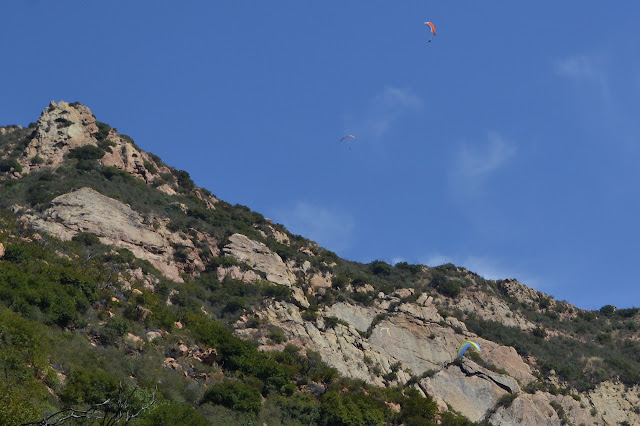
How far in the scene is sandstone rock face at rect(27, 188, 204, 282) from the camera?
166 ft

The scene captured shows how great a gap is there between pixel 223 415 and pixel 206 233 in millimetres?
29524

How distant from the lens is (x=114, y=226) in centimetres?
5303

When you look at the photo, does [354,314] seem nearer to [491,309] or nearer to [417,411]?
[417,411]

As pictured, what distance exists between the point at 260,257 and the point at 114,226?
41.1 feet

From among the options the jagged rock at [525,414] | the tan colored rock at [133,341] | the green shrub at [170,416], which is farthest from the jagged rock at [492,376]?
the green shrub at [170,416]

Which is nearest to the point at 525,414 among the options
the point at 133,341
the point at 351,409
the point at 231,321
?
the point at 351,409

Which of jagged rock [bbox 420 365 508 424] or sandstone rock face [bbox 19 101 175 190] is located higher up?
sandstone rock face [bbox 19 101 175 190]

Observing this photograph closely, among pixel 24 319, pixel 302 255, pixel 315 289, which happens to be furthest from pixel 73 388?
pixel 302 255

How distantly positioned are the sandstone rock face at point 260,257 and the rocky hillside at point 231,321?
6.7 inches

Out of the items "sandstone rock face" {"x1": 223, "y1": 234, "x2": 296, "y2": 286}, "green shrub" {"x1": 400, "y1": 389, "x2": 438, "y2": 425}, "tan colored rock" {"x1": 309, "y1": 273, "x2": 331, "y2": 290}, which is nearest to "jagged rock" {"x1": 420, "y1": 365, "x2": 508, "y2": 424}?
"green shrub" {"x1": 400, "y1": 389, "x2": 438, "y2": 425}

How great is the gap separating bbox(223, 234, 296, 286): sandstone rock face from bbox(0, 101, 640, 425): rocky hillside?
0.56 ft

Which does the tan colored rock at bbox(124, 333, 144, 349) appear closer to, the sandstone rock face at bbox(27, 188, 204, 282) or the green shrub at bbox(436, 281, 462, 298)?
the sandstone rock face at bbox(27, 188, 204, 282)

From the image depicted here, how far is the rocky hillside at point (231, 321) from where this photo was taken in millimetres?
33344

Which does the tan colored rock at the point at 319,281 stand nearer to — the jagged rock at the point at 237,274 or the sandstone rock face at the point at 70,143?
the jagged rock at the point at 237,274
